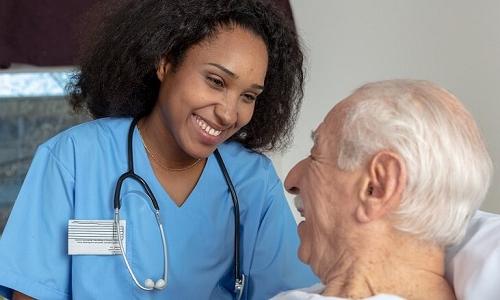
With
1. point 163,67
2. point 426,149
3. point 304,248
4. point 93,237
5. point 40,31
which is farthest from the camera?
point 40,31

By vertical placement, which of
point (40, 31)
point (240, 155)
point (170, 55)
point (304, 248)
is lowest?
point (304, 248)

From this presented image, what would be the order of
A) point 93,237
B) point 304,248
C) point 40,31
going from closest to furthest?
point 304,248
point 93,237
point 40,31

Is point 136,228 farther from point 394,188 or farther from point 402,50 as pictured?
point 402,50

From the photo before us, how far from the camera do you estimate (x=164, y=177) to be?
60.3 inches

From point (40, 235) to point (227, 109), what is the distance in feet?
1.43

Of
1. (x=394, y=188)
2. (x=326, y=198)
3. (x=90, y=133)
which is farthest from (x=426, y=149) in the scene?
(x=90, y=133)

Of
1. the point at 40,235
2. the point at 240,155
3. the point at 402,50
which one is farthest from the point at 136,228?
the point at 402,50

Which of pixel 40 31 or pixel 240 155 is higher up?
pixel 40 31

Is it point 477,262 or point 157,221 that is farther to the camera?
point 157,221

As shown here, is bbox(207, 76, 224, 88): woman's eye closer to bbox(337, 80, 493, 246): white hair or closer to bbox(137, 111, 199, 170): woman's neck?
bbox(137, 111, 199, 170): woman's neck

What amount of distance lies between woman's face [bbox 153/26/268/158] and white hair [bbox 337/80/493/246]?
443mm

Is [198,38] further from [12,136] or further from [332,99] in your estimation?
[12,136]

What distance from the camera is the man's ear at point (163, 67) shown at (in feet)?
4.94

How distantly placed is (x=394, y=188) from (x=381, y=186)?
0.02m
